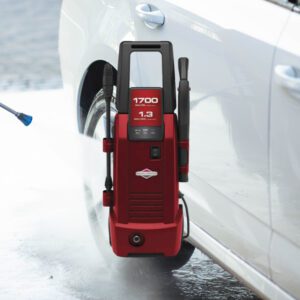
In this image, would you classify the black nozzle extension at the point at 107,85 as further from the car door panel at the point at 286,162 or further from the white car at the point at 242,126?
the car door panel at the point at 286,162

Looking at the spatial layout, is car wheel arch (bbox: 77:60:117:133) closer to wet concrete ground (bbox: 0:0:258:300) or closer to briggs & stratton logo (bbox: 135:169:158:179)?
wet concrete ground (bbox: 0:0:258:300)

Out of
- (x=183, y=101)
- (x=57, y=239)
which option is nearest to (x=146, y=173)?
(x=183, y=101)

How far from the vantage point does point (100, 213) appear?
12.9ft

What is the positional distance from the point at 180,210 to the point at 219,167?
7.7 inches

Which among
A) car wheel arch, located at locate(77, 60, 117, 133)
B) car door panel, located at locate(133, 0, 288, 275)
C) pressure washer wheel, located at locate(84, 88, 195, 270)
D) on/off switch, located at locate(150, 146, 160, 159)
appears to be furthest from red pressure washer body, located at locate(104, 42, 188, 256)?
car wheel arch, located at locate(77, 60, 117, 133)

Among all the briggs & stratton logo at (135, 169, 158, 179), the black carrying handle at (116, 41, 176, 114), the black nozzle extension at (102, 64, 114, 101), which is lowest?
the briggs & stratton logo at (135, 169, 158, 179)

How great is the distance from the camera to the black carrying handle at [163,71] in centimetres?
254

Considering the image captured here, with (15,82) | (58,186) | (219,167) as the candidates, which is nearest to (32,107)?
(15,82)

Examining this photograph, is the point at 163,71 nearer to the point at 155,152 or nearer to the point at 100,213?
the point at 155,152

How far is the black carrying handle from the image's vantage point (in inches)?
100

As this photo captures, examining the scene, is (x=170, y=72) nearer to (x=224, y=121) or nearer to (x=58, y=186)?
(x=224, y=121)

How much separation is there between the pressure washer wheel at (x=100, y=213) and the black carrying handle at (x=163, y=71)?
111cm

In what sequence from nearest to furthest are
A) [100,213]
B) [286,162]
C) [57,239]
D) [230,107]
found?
1. [286,162]
2. [230,107]
3. [100,213]
4. [57,239]

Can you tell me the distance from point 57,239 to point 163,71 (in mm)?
2082
